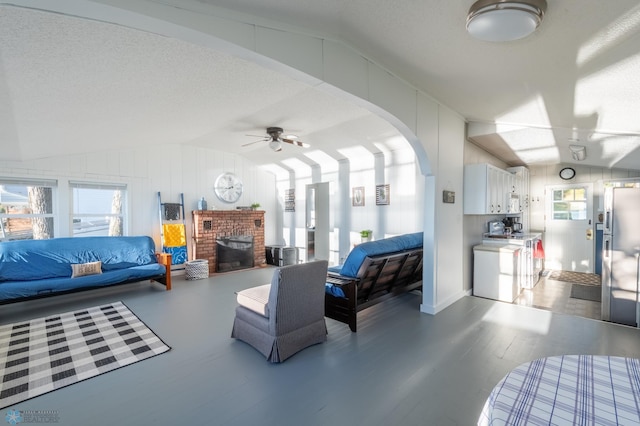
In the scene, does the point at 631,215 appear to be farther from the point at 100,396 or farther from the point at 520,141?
the point at 100,396

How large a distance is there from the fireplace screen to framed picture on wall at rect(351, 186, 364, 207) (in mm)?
2661

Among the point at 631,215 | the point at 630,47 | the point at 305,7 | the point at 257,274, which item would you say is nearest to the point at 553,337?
the point at 631,215

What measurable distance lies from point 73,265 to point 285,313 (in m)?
3.76

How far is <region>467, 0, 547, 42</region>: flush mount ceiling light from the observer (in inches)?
62.2

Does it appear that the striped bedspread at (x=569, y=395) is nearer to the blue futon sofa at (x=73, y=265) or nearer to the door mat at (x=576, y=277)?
the blue futon sofa at (x=73, y=265)

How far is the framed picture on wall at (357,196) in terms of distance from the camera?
6.04m

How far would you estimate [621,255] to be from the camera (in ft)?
10.8

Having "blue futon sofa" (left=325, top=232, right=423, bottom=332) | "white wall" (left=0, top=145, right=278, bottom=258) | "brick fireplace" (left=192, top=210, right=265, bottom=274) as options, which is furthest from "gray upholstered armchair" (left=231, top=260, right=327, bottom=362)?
"white wall" (left=0, top=145, right=278, bottom=258)

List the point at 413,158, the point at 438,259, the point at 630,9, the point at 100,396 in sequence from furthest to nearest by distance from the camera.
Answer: the point at 413,158 → the point at 438,259 → the point at 100,396 → the point at 630,9

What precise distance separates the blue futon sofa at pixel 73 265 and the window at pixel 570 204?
7.93 meters

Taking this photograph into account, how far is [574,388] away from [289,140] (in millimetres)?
4359

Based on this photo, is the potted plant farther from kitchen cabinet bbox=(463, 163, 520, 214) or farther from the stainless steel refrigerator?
the stainless steel refrigerator

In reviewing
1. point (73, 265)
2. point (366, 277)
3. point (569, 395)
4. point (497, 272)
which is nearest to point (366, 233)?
point (497, 272)

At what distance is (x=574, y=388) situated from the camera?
32.0 inches
